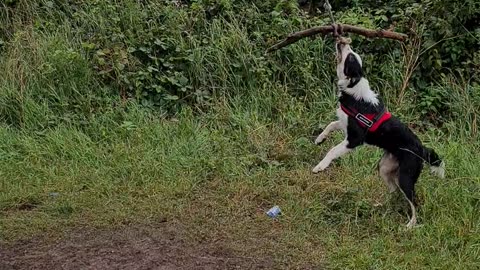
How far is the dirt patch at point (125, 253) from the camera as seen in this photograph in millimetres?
4082

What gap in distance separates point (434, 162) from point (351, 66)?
0.97 meters

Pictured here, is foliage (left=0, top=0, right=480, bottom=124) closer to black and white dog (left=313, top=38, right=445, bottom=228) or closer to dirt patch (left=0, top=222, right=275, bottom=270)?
black and white dog (left=313, top=38, right=445, bottom=228)

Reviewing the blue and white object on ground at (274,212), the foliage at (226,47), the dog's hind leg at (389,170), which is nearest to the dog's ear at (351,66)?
the dog's hind leg at (389,170)

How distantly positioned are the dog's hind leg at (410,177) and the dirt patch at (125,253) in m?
1.15

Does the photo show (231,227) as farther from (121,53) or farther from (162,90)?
(121,53)

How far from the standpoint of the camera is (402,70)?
6.62 m

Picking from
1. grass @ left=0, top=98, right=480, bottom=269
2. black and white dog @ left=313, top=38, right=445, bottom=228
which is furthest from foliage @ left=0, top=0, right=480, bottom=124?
black and white dog @ left=313, top=38, right=445, bottom=228

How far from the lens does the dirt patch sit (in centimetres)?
408

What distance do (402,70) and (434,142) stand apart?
1.10m

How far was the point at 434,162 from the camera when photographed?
4754 millimetres

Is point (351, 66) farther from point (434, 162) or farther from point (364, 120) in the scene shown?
point (434, 162)

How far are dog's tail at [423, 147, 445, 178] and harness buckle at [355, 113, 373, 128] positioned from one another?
451 mm

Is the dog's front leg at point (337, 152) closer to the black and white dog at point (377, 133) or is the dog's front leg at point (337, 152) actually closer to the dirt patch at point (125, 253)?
the black and white dog at point (377, 133)

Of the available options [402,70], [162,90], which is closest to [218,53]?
[162,90]
